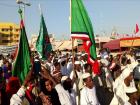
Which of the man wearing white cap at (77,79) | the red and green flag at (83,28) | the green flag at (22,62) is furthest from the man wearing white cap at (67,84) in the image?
the green flag at (22,62)

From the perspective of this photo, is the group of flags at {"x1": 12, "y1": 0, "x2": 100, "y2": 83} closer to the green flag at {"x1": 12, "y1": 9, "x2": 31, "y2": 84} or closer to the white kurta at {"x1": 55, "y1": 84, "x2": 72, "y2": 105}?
the green flag at {"x1": 12, "y1": 9, "x2": 31, "y2": 84}

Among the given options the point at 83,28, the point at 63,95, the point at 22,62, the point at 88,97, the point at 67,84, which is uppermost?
the point at 83,28

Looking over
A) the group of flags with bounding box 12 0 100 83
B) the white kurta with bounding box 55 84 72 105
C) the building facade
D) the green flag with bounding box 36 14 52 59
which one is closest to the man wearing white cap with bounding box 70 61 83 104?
the group of flags with bounding box 12 0 100 83

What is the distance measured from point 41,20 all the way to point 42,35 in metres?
1.23

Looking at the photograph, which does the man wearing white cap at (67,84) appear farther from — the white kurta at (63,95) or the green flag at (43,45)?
the green flag at (43,45)

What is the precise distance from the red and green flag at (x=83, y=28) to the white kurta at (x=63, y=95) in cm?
158

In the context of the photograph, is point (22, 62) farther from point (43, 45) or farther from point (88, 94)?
point (43, 45)

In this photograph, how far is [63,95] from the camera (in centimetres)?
677

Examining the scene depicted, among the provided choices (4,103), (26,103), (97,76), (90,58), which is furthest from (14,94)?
(97,76)

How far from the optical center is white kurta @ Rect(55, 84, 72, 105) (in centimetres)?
672

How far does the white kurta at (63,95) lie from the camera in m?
6.72

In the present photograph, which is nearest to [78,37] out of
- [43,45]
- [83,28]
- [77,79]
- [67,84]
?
[83,28]

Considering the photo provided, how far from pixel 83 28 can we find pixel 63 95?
2.03 m

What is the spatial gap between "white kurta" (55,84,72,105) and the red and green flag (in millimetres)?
1583
